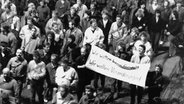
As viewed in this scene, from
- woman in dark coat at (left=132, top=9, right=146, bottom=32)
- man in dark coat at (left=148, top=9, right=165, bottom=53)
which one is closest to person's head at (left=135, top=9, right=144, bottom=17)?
woman in dark coat at (left=132, top=9, right=146, bottom=32)

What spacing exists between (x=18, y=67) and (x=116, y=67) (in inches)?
106

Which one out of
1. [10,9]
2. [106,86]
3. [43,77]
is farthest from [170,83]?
[10,9]

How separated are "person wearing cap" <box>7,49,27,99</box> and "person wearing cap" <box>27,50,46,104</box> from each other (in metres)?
0.24

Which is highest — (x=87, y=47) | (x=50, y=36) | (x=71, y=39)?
(x=50, y=36)

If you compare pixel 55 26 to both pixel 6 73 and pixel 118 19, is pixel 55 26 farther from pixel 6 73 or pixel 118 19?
pixel 6 73

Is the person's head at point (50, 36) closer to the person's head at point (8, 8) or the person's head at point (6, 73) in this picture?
the person's head at point (6, 73)

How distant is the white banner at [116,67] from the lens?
14.5 m

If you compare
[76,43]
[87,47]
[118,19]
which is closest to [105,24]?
[118,19]

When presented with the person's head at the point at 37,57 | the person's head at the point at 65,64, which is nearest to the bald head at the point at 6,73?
the person's head at the point at 37,57

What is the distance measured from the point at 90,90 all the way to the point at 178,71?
5024mm

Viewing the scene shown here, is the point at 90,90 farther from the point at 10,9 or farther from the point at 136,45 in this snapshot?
the point at 10,9

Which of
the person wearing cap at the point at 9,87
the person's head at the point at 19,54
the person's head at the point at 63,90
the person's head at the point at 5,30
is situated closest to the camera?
the person's head at the point at 63,90

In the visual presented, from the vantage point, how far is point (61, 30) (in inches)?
653

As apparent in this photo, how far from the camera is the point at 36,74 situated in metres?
14.4
